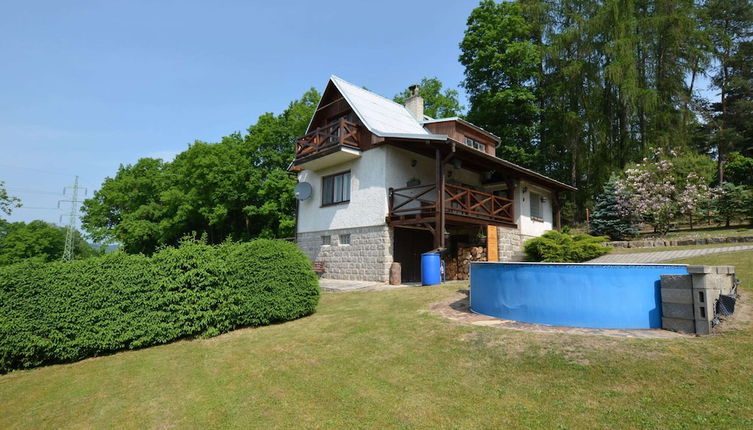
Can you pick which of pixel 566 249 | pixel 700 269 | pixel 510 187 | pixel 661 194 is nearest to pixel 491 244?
pixel 566 249

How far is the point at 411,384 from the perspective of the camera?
16.3ft

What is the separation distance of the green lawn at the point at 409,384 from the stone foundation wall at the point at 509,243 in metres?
10.3

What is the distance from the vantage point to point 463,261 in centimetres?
1598

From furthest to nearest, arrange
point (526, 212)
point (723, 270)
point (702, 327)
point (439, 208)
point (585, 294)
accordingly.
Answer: point (526, 212)
point (439, 208)
point (585, 294)
point (723, 270)
point (702, 327)

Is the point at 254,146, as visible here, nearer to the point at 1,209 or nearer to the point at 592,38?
the point at 592,38

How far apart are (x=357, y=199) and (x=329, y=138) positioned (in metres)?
3.29

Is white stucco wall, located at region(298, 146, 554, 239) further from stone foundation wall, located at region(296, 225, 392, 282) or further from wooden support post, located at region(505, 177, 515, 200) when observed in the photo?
wooden support post, located at region(505, 177, 515, 200)

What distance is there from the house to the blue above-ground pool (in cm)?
637

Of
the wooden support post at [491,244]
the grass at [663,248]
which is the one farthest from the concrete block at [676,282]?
the grass at [663,248]

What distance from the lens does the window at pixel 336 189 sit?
17.2 metres

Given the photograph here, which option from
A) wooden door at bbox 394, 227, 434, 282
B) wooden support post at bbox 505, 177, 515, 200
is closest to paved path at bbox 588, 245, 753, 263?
wooden support post at bbox 505, 177, 515, 200

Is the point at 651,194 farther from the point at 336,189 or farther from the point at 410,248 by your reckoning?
the point at 336,189

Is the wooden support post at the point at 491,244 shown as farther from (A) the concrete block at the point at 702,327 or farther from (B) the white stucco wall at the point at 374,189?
(A) the concrete block at the point at 702,327

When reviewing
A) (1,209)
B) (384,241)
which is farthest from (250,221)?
(1,209)
